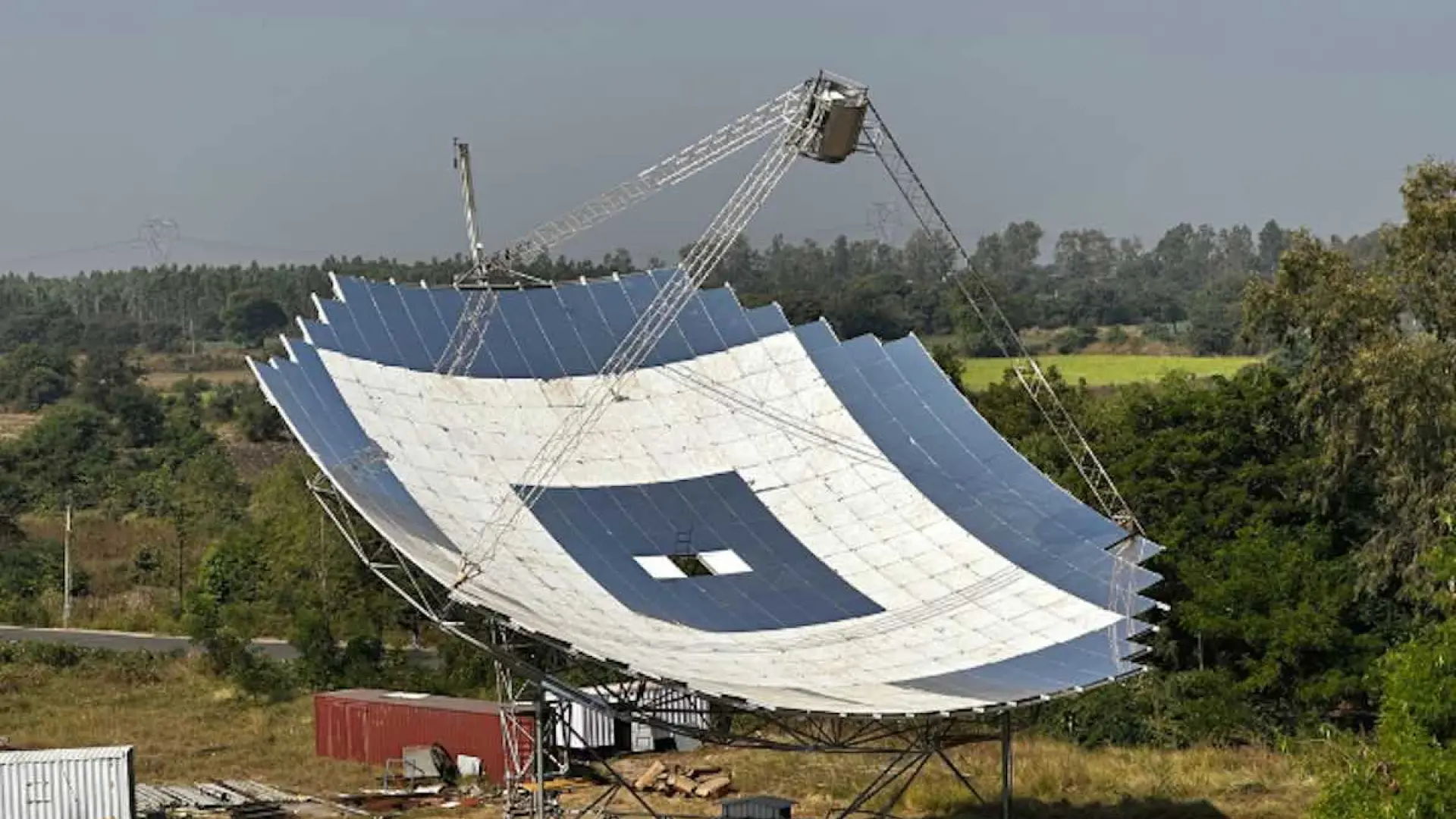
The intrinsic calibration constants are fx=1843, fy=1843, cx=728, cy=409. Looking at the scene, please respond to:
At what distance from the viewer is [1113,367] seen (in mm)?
161750

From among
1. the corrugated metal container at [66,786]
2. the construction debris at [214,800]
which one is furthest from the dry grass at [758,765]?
the corrugated metal container at [66,786]

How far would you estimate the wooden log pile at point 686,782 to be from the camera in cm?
4500

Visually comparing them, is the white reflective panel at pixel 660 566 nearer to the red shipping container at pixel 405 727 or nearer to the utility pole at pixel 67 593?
the red shipping container at pixel 405 727

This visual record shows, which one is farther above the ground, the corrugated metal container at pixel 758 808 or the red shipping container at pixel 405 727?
the red shipping container at pixel 405 727

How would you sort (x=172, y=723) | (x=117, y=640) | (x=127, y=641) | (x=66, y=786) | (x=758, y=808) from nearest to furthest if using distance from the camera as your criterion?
(x=758, y=808)
(x=66, y=786)
(x=172, y=723)
(x=127, y=641)
(x=117, y=640)

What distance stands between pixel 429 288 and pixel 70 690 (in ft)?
112

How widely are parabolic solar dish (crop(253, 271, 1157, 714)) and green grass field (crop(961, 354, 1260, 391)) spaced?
8946 centimetres

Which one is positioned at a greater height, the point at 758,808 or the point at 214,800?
the point at 758,808

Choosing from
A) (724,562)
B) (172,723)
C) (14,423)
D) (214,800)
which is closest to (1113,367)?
(14,423)

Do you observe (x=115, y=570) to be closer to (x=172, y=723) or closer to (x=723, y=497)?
(x=172, y=723)

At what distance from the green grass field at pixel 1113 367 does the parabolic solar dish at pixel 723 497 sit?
8946 cm

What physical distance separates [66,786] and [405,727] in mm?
12321

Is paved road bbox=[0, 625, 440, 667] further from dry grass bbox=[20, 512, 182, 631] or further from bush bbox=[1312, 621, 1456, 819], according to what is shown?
bush bbox=[1312, 621, 1456, 819]

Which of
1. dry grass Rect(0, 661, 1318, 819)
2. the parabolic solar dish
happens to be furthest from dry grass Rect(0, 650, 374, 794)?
the parabolic solar dish
